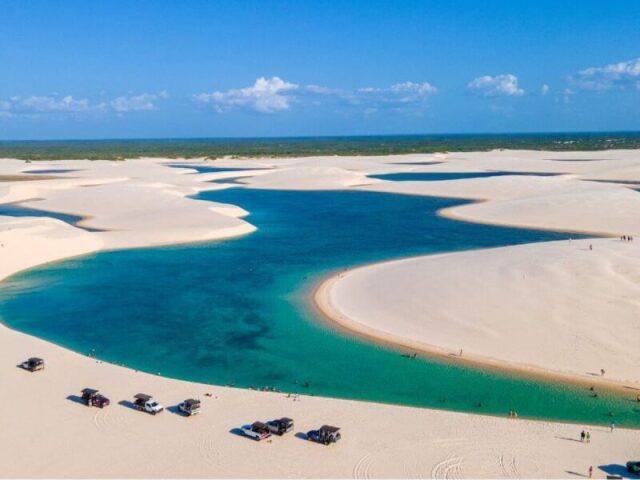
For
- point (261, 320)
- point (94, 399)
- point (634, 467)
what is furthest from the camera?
point (261, 320)

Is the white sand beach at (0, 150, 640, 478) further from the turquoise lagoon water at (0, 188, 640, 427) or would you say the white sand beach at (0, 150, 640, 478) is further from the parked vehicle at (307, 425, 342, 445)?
the turquoise lagoon water at (0, 188, 640, 427)

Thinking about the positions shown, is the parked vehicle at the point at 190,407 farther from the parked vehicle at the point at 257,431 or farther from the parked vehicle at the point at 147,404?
the parked vehicle at the point at 257,431

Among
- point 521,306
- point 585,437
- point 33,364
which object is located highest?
point 521,306

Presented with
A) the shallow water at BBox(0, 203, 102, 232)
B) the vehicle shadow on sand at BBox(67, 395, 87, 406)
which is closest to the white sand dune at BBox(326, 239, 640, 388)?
the vehicle shadow on sand at BBox(67, 395, 87, 406)

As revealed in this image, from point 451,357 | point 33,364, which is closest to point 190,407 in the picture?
point 33,364

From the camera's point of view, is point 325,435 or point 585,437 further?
point 585,437

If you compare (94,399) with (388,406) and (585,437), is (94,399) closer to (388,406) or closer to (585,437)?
(388,406)
